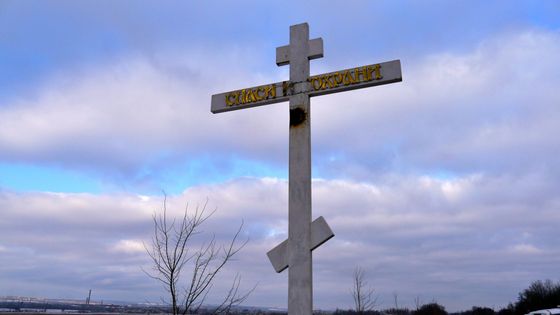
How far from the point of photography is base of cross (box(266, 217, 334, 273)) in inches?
224

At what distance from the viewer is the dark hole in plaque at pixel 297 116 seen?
6.24 m

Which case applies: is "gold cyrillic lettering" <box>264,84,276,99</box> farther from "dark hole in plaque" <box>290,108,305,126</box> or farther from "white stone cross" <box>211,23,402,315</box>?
"dark hole in plaque" <box>290,108,305,126</box>

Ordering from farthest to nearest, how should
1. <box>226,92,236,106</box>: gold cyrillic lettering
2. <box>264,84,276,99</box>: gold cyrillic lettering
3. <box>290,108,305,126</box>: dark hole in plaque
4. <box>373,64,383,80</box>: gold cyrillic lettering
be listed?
1. <box>226,92,236,106</box>: gold cyrillic lettering
2. <box>264,84,276,99</box>: gold cyrillic lettering
3. <box>290,108,305,126</box>: dark hole in plaque
4. <box>373,64,383,80</box>: gold cyrillic lettering

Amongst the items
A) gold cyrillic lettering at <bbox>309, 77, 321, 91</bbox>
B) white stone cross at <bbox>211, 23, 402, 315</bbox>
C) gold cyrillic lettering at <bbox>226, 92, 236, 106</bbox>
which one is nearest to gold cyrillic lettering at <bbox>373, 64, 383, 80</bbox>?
white stone cross at <bbox>211, 23, 402, 315</bbox>

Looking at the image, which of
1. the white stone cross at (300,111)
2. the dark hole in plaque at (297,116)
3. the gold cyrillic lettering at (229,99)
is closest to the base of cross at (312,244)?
the white stone cross at (300,111)

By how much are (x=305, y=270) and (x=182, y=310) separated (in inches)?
97.1

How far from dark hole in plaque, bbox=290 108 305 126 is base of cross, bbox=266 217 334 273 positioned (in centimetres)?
127

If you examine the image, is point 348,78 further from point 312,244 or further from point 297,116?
point 312,244

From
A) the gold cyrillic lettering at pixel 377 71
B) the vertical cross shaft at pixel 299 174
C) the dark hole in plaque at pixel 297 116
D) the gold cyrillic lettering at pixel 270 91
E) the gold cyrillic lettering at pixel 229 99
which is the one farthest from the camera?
the gold cyrillic lettering at pixel 229 99

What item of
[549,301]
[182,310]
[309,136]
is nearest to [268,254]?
[309,136]

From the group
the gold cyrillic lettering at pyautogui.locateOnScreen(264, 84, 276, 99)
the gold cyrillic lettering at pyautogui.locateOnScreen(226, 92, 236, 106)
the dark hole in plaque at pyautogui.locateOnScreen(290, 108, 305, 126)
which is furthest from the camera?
the gold cyrillic lettering at pyautogui.locateOnScreen(226, 92, 236, 106)

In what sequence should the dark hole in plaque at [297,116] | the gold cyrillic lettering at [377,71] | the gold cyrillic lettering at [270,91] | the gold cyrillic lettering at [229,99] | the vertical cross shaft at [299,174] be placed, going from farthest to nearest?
1. the gold cyrillic lettering at [229,99]
2. the gold cyrillic lettering at [270,91]
3. the dark hole in plaque at [297,116]
4. the gold cyrillic lettering at [377,71]
5. the vertical cross shaft at [299,174]

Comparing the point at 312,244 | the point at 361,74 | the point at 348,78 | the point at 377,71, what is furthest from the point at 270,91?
the point at 312,244

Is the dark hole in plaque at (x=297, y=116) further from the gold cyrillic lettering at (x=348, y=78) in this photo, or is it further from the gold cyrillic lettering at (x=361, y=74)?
the gold cyrillic lettering at (x=361, y=74)
